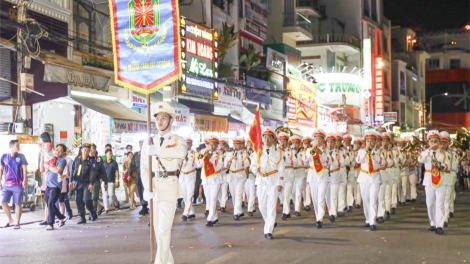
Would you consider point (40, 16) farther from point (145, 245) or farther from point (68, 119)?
point (145, 245)

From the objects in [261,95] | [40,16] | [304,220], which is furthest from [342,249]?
[261,95]

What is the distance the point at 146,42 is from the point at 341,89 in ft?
130

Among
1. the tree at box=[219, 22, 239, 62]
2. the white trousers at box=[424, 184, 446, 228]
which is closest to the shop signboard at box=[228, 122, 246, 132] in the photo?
the tree at box=[219, 22, 239, 62]

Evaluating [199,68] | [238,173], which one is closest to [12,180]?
[238,173]

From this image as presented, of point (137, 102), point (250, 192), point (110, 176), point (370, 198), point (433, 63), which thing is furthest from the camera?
point (433, 63)

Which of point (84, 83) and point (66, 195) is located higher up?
point (84, 83)

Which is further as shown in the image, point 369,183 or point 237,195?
point 237,195

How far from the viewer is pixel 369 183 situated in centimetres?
1257

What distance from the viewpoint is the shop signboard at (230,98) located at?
2791cm

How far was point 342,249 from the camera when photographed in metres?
9.72

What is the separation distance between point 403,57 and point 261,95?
122ft

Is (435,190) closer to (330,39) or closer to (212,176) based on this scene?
(212,176)

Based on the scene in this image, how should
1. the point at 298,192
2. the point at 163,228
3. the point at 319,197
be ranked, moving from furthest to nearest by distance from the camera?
the point at 298,192
the point at 319,197
the point at 163,228

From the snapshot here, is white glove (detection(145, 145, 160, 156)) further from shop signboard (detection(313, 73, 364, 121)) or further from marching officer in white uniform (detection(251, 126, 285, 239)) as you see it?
shop signboard (detection(313, 73, 364, 121))
